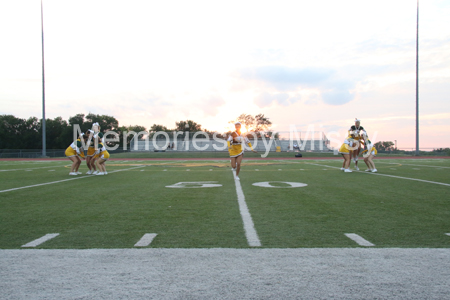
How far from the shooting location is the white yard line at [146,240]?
3668mm

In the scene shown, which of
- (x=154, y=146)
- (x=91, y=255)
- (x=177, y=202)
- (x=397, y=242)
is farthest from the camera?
(x=154, y=146)

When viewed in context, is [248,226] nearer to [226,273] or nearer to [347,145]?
[226,273]

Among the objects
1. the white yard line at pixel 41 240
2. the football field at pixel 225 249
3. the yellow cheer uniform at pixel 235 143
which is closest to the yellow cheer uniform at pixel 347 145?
the yellow cheer uniform at pixel 235 143

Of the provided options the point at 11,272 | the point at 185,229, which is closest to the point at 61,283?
the point at 11,272

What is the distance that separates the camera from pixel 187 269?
2.89 meters

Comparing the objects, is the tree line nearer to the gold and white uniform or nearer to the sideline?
the gold and white uniform

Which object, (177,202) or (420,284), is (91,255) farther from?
(177,202)

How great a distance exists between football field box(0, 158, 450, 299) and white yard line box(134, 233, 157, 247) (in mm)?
Result: 29

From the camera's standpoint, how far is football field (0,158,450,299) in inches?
99.4

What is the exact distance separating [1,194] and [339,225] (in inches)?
291

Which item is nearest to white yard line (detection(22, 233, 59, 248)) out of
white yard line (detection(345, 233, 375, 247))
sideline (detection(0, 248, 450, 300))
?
sideline (detection(0, 248, 450, 300))

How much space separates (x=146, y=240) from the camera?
3.84m

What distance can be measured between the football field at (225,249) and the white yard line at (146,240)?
3 centimetres

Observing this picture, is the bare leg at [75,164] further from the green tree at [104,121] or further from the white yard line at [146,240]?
the green tree at [104,121]
